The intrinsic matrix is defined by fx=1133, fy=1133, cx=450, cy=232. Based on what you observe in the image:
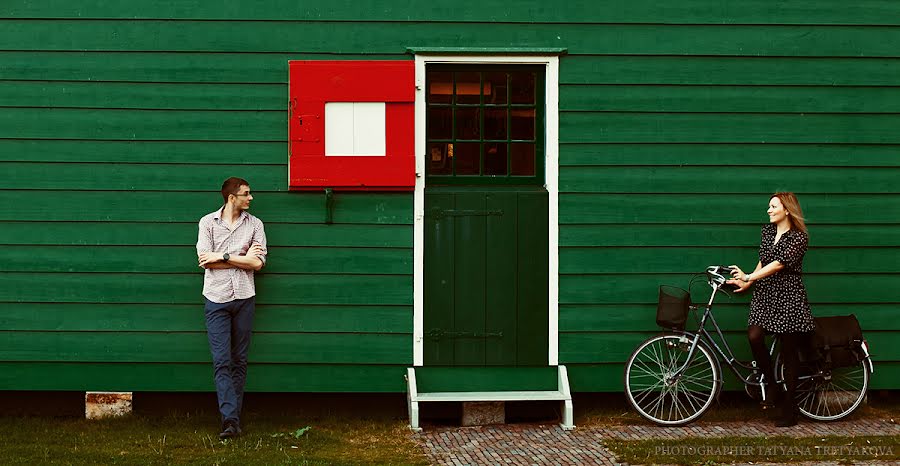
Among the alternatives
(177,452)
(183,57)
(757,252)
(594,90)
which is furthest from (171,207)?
(757,252)

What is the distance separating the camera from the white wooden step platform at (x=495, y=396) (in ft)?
26.7

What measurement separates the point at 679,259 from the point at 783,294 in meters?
0.83

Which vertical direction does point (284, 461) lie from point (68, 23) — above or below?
below

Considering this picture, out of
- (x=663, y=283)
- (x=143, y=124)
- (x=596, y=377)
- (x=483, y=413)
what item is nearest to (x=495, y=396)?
(x=483, y=413)

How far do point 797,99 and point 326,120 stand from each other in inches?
138

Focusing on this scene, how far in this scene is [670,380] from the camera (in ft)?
26.8

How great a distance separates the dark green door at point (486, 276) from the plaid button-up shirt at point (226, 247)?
4.32 ft

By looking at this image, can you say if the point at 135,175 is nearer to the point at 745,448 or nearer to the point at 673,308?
the point at 673,308

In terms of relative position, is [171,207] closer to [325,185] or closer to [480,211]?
[325,185]

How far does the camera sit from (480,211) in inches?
329

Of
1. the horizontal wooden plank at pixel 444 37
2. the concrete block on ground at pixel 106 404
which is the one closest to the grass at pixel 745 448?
the horizontal wooden plank at pixel 444 37

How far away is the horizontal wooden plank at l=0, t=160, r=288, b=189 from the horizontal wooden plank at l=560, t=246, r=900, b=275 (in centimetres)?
225

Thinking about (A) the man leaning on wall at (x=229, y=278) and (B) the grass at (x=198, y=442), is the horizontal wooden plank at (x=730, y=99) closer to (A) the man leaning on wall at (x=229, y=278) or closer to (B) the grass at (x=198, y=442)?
(A) the man leaning on wall at (x=229, y=278)

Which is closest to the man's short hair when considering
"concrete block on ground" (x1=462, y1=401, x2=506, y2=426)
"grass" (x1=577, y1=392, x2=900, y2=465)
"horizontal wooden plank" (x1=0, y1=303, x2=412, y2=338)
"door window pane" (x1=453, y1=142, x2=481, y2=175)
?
"horizontal wooden plank" (x1=0, y1=303, x2=412, y2=338)
